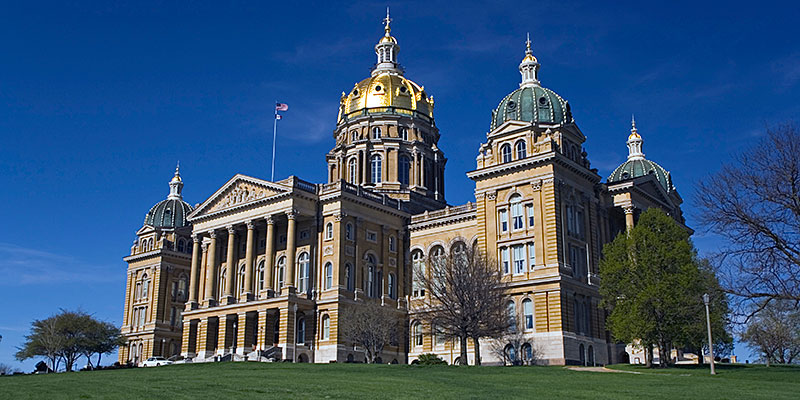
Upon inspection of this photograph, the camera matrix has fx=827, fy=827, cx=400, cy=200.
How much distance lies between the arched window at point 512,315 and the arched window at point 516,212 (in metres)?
5.87

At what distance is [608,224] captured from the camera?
67250mm

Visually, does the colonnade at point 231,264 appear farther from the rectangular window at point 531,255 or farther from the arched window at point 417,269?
the rectangular window at point 531,255

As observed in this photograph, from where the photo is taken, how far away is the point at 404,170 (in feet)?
285

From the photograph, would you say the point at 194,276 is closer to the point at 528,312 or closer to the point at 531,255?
the point at 531,255

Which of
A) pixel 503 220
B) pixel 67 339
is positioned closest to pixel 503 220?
pixel 503 220

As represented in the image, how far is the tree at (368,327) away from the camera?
6288 centimetres

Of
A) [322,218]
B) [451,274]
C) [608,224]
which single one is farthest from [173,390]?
[608,224]

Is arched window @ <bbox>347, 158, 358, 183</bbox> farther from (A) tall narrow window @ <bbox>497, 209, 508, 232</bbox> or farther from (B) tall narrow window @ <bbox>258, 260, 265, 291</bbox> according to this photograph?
(A) tall narrow window @ <bbox>497, 209, 508, 232</bbox>

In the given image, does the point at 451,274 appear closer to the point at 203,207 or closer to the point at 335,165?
the point at 203,207

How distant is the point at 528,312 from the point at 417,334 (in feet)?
47.6

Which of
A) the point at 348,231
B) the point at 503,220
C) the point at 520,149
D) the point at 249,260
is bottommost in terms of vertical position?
the point at 249,260

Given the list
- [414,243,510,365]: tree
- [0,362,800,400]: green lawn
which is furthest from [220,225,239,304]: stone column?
[0,362,800,400]: green lawn

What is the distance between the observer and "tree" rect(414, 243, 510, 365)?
5562cm

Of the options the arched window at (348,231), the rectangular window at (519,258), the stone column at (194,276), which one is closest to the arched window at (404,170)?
the arched window at (348,231)
